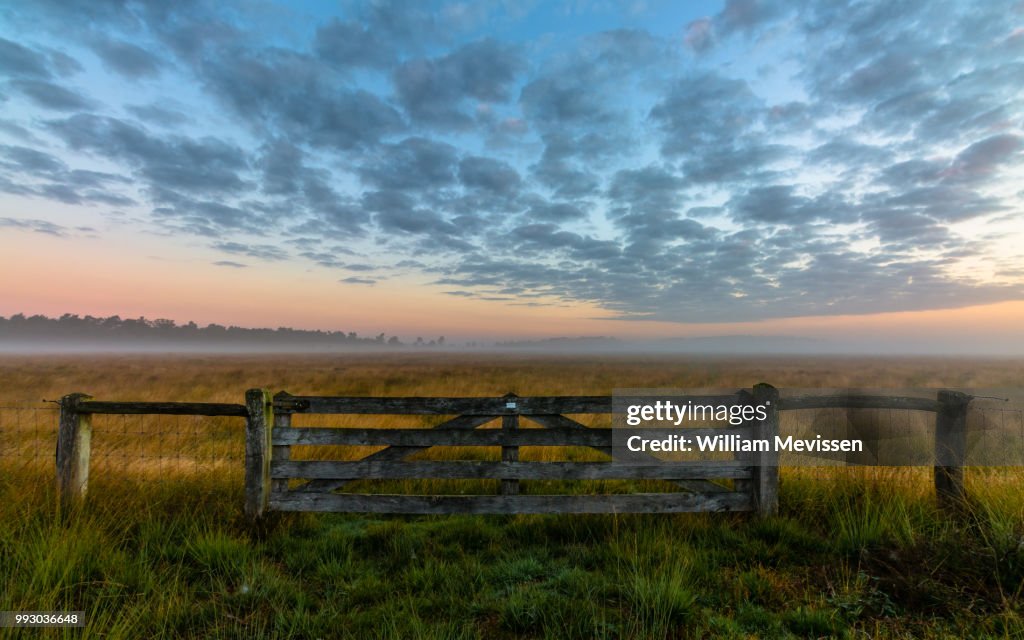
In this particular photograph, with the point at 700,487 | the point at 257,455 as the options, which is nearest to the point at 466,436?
the point at 257,455

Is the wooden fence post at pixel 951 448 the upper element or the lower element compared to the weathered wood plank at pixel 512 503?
upper

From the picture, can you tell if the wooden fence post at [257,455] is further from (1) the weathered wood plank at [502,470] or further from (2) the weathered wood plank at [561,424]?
Answer: (2) the weathered wood plank at [561,424]

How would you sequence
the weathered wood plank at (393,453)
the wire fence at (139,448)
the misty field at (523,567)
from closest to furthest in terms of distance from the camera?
1. the misty field at (523,567)
2. the weathered wood plank at (393,453)
3. the wire fence at (139,448)

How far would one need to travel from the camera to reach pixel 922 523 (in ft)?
16.6

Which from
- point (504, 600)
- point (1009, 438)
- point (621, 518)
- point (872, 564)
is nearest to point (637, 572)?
point (504, 600)

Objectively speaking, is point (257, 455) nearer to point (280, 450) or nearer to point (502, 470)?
point (280, 450)

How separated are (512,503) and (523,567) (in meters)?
0.99

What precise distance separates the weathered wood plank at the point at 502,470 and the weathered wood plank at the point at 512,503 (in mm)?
228

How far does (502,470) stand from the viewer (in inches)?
221

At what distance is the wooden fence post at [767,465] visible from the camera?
219 inches

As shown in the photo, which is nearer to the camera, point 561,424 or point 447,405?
point 447,405

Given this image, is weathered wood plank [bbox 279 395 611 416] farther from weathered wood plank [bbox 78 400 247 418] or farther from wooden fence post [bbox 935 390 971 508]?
wooden fence post [bbox 935 390 971 508]

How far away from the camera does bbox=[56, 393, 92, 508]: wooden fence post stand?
18.1 feet

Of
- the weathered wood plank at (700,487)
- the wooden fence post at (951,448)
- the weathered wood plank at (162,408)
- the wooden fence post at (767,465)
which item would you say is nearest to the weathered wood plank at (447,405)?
the weathered wood plank at (162,408)
